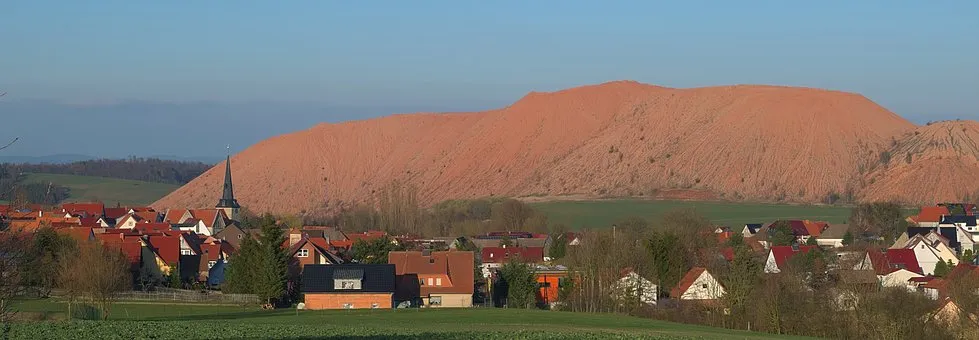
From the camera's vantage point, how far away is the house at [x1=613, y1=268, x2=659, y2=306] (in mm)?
60656

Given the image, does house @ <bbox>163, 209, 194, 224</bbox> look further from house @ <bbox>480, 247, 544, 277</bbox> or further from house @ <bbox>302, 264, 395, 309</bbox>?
house @ <bbox>302, 264, 395, 309</bbox>

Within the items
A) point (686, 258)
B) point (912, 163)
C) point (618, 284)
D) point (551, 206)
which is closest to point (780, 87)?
point (912, 163)

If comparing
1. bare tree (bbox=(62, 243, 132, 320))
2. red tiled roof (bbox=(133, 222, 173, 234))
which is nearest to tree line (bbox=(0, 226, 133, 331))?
bare tree (bbox=(62, 243, 132, 320))

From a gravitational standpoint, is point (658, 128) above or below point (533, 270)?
above

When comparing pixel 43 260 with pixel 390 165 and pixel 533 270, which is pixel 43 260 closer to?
pixel 533 270

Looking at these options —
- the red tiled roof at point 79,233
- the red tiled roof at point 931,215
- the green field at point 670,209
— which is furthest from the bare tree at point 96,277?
the red tiled roof at point 931,215

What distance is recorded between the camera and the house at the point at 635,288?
6066 centimetres

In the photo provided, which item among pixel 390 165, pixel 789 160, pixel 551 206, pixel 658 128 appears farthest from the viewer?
pixel 390 165

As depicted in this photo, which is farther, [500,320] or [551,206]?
[551,206]

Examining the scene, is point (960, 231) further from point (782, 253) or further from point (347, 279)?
point (347, 279)

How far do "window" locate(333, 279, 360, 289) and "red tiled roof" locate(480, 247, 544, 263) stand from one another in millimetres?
24314

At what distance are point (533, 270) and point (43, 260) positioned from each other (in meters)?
25.8

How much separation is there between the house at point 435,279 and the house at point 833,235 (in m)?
38.7

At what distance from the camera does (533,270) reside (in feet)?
227
